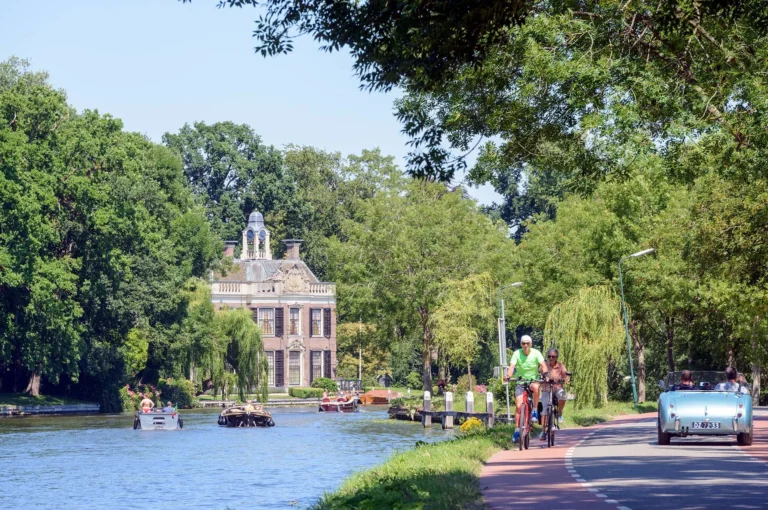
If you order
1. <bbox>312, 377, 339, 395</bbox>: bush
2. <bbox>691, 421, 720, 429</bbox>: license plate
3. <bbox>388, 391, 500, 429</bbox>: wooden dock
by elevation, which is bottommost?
<bbox>691, 421, 720, 429</bbox>: license plate

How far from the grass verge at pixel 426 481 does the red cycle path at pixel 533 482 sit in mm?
212

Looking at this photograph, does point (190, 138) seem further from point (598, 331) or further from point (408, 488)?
point (408, 488)

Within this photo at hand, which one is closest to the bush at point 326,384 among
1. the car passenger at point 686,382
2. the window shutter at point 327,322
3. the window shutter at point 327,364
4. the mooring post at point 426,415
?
the window shutter at point 327,364

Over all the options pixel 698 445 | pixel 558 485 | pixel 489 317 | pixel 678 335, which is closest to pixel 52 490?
pixel 698 445

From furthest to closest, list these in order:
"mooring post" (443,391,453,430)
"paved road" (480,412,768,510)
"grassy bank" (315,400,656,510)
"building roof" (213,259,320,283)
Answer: "building roof" (213,259,320,283), "mooring post" (443,391,453,430), "paved road" (480,412,768,510), "grassy bank" (315,400,656,510)

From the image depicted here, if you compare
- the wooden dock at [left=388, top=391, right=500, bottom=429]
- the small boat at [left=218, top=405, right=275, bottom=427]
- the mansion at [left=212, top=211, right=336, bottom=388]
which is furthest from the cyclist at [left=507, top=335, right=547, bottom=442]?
the mansion at [left=212, top=211, right=336, bottom=388]

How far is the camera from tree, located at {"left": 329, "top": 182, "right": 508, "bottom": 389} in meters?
75.1

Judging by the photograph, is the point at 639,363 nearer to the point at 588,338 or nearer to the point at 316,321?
the point at 588,338

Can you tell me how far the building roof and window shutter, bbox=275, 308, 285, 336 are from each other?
2.84 metres

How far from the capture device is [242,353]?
3477 inches

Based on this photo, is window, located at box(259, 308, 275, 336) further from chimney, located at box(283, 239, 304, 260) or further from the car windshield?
the car windshield

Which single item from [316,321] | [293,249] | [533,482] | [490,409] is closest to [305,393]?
[316,321]

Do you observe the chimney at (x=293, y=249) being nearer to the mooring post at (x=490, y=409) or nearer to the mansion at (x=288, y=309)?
the mansion at (x=288, y=309)

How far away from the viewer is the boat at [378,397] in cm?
9650
